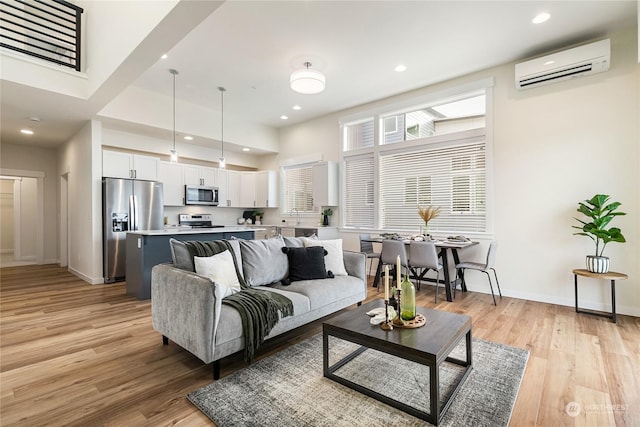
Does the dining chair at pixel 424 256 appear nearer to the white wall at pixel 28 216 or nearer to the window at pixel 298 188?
the window at pixel 298 188

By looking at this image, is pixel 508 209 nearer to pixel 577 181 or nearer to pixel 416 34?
pixel 577 181

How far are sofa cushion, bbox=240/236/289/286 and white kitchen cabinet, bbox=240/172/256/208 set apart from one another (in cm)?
436

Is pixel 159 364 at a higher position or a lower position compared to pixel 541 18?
lower

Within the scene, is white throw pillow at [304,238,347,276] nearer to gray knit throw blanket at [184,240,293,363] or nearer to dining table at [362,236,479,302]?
gray knit throw blanket at [184,240,293,363]

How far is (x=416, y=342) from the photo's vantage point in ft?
5.98

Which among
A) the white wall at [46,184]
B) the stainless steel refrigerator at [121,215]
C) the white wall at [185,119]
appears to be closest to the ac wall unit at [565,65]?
the white wall at [185,119]

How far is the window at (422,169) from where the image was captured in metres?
4.64

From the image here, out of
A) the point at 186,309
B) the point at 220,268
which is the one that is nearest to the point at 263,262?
the point at 220,268

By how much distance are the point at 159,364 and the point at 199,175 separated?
503 centimetres

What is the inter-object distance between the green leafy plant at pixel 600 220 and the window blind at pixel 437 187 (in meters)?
1.21

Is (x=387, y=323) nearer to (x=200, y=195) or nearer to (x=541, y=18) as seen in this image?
(x=541, y=18)

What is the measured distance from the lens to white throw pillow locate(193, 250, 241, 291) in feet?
8.46

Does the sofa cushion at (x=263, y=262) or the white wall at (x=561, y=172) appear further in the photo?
the white wall at (x=561, y=172)

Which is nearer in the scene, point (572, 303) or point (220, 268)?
point (220, 268)
